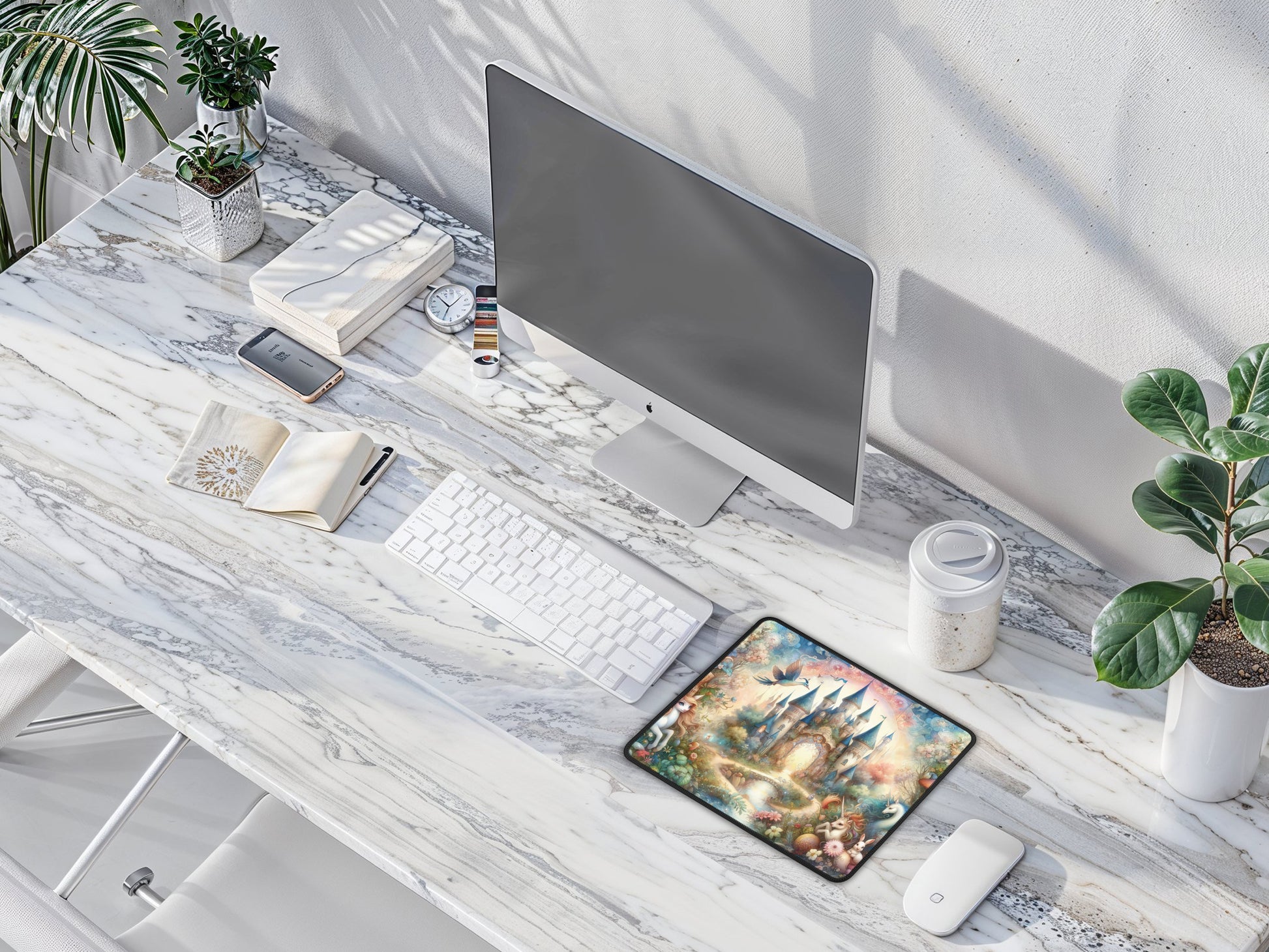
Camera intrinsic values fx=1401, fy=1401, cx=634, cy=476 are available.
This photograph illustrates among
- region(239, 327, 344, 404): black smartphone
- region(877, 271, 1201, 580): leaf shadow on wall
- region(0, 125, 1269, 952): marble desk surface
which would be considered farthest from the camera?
region(239, 327, 344, 404): black smartphone

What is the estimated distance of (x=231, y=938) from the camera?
1603 millimetres

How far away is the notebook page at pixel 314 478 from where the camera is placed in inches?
64.9

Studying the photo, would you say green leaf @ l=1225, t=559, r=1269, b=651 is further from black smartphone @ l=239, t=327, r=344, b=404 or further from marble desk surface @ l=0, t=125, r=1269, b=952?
black smartphone @ l=239, t=327, r=344, b=404

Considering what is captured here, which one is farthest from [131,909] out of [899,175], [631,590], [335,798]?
[899,175]

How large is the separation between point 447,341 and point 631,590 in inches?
18.6

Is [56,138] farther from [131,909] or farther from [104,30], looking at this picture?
[131,909]

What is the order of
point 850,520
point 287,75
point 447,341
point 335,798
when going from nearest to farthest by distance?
1. point 335,798
2. point 850,520
3. point 447,341
4. point 287,75

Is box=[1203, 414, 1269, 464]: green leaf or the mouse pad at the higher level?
box=[1203, 414, 1269, 464]: green leaf

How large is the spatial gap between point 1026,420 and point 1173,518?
11.3 inches

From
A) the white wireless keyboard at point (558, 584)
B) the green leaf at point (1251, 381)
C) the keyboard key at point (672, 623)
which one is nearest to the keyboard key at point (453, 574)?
the white wireless keyboard at point (558, 584)

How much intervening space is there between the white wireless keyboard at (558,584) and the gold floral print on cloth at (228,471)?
202mm

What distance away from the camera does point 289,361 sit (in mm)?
1812

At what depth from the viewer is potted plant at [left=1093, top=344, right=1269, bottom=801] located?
1.23 m

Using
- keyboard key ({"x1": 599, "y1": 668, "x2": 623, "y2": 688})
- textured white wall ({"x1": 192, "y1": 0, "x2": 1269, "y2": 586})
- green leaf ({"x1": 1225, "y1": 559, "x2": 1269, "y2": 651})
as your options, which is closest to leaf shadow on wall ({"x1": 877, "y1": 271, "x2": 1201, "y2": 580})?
textured white wall ({"x1": 192, "y1": 0, "x2": 1269, "y2": 586})
